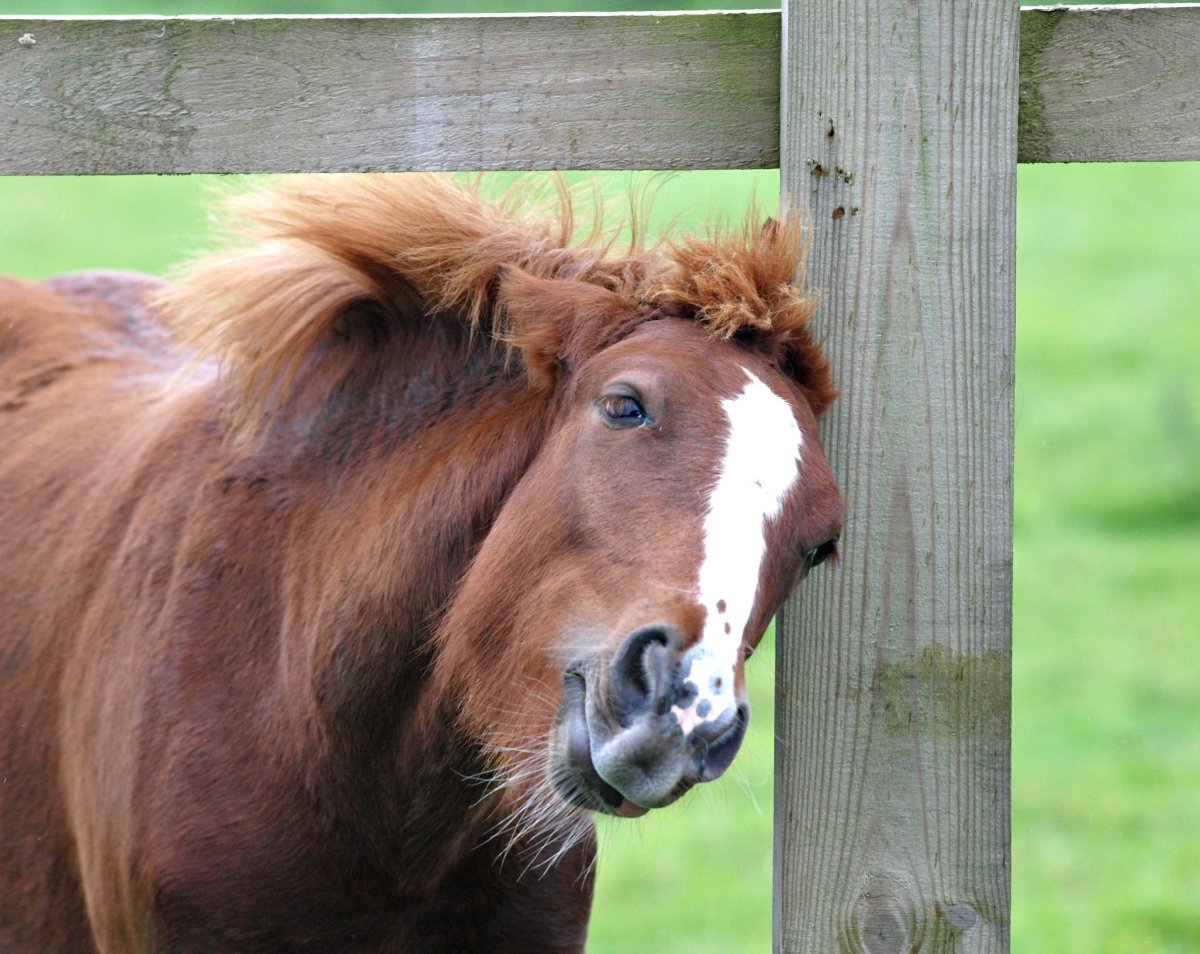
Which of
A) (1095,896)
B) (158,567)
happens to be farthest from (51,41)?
(1095,896)

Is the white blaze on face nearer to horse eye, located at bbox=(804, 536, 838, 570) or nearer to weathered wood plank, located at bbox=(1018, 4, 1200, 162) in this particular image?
horse eye, located at bbox=(804, 536, 838, 570)

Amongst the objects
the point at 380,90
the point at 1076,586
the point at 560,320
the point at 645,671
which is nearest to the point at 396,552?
the point at 560,320

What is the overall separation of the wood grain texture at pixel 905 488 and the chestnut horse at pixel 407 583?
12 cm

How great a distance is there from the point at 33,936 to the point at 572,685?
67.8 inches

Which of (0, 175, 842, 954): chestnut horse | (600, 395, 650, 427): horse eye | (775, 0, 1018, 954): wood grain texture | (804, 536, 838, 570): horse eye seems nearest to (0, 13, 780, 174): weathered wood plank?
(775, 0, 1018, 954): wood grain texture

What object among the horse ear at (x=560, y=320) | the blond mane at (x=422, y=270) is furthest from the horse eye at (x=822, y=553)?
the horse ear at (x=560, y=320)

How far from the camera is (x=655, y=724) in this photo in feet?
6.74

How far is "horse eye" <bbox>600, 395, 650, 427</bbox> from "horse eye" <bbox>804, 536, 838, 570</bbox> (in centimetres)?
34

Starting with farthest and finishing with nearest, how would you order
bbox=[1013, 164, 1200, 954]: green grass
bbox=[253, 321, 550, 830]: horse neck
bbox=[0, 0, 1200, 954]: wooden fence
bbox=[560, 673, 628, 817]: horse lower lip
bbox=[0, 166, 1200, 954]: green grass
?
bbox=[1013, 164, 1200, 954]: green grass → bbox=[0, 166, 1200, 954]: green grass → bbox=[253, 321, 550, 830]: horse neck → bbox=[0, 0, 1200, 954]: wooden fence → bbox=[560, 673, 628, 817]: horse lower lip

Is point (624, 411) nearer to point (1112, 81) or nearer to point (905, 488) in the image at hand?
point (905, 488)

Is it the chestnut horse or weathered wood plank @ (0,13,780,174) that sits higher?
weathered wood plank @ (0,13,780,174)

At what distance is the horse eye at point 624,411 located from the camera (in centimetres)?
232

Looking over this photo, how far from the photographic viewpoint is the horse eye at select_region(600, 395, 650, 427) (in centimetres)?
232

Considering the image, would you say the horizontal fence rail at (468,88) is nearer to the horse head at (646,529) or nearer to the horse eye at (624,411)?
the horse head at (646,529)
